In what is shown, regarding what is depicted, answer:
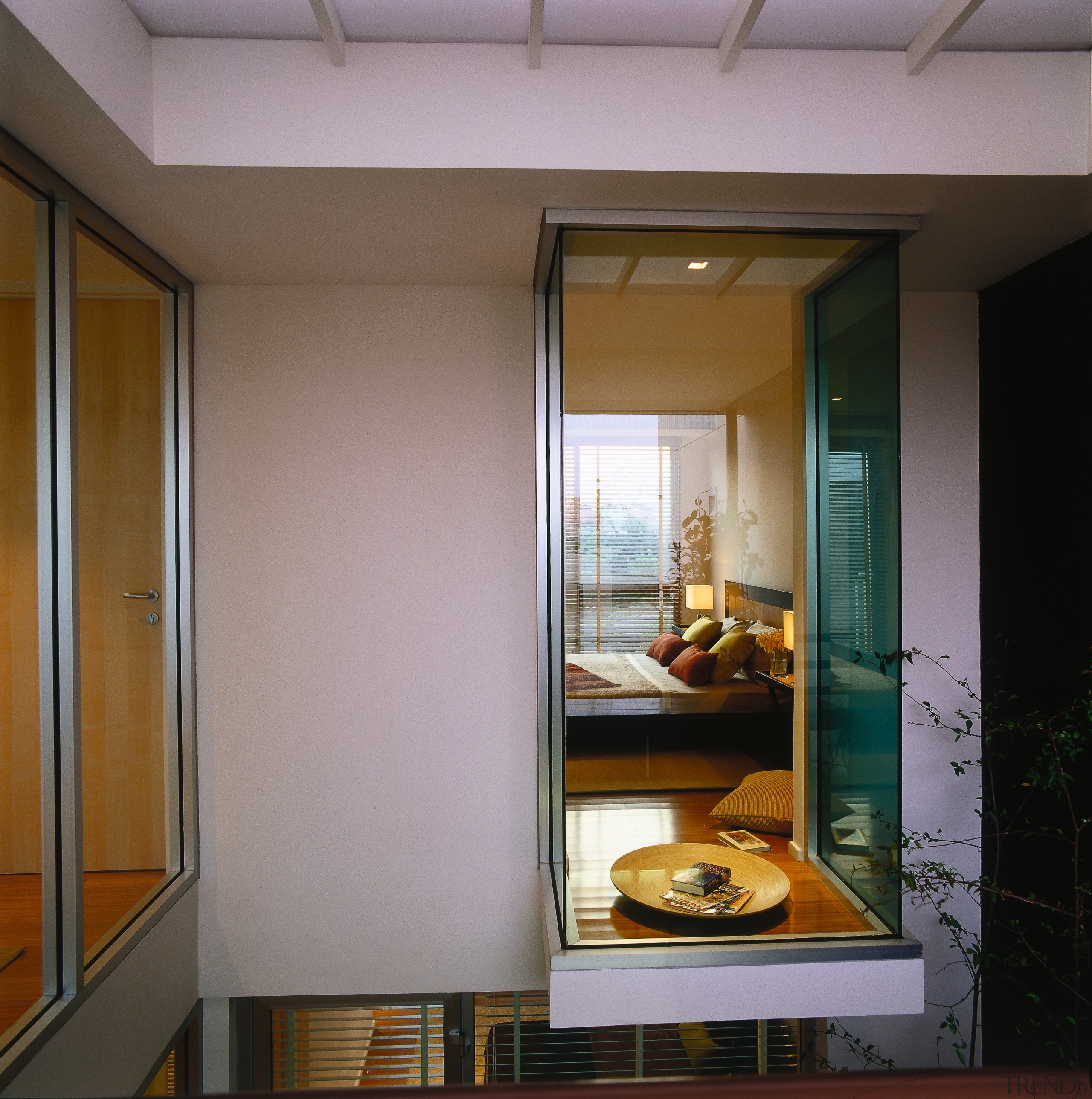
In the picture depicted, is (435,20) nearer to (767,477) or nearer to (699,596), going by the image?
(767,477)

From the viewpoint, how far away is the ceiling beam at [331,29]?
1.59 metres

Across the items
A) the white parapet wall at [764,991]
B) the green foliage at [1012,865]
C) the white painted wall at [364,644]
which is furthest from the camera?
the white painted wall at [364,644]

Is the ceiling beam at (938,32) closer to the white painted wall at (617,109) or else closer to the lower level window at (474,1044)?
the white painted wall at (617,109)

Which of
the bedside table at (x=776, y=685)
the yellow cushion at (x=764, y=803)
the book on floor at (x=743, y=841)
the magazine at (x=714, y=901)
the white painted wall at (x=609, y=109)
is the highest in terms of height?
the white painted wall at (x=609, y=109)

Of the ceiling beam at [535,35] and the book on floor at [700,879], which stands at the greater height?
the ceiling beam at [535,35]

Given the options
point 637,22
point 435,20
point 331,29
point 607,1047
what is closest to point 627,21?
point 637,22

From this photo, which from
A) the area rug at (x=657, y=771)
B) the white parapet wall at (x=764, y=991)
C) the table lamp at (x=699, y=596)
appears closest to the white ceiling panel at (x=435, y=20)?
the table lamp at (x=699, y=596)

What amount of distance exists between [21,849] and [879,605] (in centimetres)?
224

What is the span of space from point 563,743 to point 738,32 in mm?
1802

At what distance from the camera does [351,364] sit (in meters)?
2.69

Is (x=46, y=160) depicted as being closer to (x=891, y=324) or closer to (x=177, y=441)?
(x=177, y=441)

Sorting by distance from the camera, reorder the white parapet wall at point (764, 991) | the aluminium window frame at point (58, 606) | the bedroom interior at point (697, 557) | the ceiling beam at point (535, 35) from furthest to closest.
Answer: the bedroom interior at point (697, 557)
the white parapet wall at point (764, 991)
the aluminium window frame at point (58, 606)
the ceiling beam at point (535, 35)

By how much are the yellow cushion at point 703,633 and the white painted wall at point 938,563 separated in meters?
0.96

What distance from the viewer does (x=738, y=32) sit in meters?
1.66
